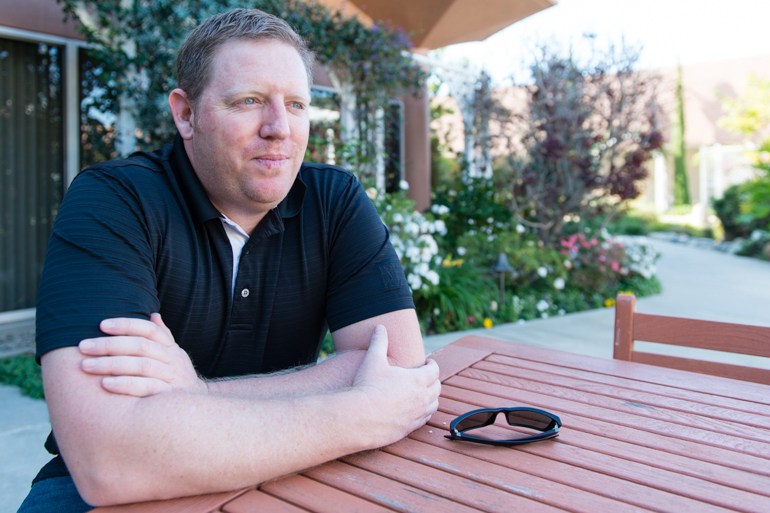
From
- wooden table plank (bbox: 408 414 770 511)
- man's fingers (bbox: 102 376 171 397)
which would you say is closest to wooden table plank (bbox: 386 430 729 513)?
wooden table plank (bbox: 408 414 770 511)

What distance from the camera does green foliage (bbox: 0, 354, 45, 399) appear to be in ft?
12.3

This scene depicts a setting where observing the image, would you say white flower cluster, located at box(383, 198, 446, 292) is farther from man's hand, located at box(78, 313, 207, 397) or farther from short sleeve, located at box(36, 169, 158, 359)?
man's hand, located at box(78, 313, 207, 397)

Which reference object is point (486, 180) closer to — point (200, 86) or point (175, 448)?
point (200, 86)

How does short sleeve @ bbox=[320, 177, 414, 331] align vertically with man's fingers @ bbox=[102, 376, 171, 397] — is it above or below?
above

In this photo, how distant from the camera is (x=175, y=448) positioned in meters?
1.06

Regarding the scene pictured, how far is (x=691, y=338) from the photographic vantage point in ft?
6.34

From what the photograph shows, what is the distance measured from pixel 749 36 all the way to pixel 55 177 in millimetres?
25319

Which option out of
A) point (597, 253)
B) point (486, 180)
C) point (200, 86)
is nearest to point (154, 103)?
point (200, 86)

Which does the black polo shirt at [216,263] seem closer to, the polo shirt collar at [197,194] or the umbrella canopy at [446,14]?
the polo shirt collar at [197,194]

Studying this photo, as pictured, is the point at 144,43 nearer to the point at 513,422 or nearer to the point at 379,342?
the point at 379,342

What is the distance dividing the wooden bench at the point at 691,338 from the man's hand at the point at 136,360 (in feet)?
4.49

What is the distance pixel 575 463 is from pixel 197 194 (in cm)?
110

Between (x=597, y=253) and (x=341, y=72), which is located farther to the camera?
(x=597, y=253)

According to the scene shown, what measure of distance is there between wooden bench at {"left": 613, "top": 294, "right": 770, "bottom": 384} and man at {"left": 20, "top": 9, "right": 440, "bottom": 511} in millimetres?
796
